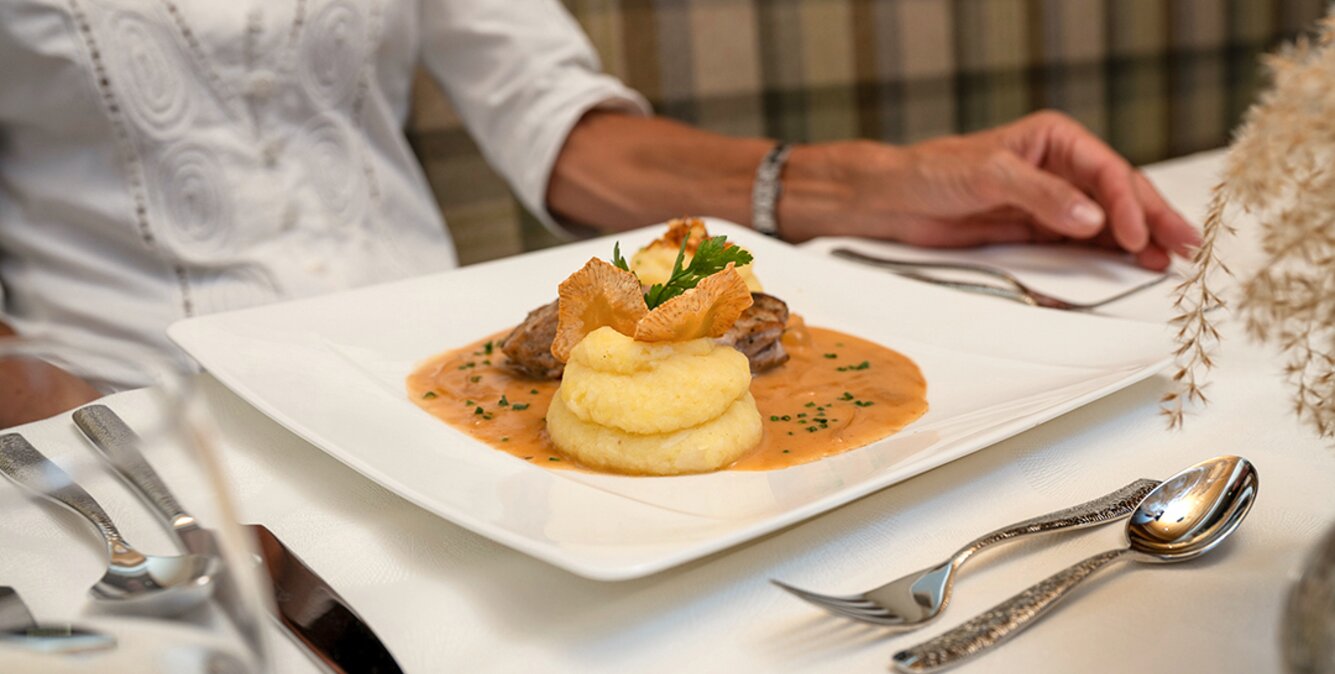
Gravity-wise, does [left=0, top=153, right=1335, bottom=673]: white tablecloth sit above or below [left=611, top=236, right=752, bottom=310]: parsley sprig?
below

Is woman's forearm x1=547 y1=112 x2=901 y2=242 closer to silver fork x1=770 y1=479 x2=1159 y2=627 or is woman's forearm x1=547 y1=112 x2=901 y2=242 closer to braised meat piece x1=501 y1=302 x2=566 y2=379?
braised meat piece x1=501 y1=302 x2=566 y2=379

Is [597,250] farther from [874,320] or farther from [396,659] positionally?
[396,659]

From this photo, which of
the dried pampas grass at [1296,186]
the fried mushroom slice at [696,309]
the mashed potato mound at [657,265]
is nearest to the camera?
the dried pampas grass at [1296,186]

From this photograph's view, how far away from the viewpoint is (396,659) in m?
0.61

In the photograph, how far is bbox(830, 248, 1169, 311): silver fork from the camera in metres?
1.29

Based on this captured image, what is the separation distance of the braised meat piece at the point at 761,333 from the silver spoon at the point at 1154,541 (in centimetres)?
41

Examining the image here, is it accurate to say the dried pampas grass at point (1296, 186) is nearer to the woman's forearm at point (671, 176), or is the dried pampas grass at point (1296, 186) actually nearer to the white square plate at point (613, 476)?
the white square plate at point (613, 476)

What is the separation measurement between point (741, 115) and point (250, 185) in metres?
1.64

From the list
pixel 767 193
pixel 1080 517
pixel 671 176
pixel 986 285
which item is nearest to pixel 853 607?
pixel 1080 517

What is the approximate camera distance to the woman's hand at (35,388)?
0.44 meters

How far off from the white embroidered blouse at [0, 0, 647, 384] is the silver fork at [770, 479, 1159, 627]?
47.3 inches

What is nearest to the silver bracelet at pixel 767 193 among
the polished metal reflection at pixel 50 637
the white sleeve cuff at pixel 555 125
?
the white sleeve cuff at pixel 555 125

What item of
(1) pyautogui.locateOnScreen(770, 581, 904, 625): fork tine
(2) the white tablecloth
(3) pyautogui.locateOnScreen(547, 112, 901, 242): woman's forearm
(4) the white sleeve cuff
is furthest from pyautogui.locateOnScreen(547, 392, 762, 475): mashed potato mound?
(4) the white sleeve cuff

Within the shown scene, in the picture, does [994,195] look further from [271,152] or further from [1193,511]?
[271,152]
